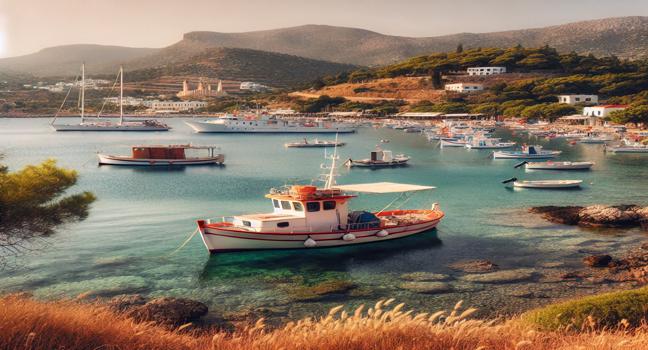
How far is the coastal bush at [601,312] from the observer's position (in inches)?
698

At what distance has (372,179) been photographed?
68.9 metres

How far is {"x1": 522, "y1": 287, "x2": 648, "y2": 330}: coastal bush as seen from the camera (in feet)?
58.2

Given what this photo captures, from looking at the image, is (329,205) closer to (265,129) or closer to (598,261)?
(598,261)

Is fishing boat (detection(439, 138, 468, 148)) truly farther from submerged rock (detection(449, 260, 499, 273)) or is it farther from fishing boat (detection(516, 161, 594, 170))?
submerged rock (detection(449, 260, 499, 273))

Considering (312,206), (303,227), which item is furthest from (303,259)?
(312,206)

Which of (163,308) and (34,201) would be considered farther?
(163,308)

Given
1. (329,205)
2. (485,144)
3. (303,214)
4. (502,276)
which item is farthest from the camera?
(485,144)

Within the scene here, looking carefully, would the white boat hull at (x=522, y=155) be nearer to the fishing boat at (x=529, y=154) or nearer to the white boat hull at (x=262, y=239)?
the fishing boat at (x=529, y=154)

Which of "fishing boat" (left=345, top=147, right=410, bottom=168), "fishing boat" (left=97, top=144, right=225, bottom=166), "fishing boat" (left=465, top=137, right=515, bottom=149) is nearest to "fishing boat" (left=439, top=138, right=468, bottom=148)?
"fishing boat" (left=465, top=137, right=515, bottom=149)

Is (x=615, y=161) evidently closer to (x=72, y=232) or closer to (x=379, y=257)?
(x=379, y=257)

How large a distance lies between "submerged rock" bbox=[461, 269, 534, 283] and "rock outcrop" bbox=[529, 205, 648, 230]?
14.5 meters

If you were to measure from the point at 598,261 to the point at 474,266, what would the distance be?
22.1 feet

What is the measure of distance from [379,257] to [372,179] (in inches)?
1404

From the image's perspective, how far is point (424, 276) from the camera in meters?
Result: 29.4
